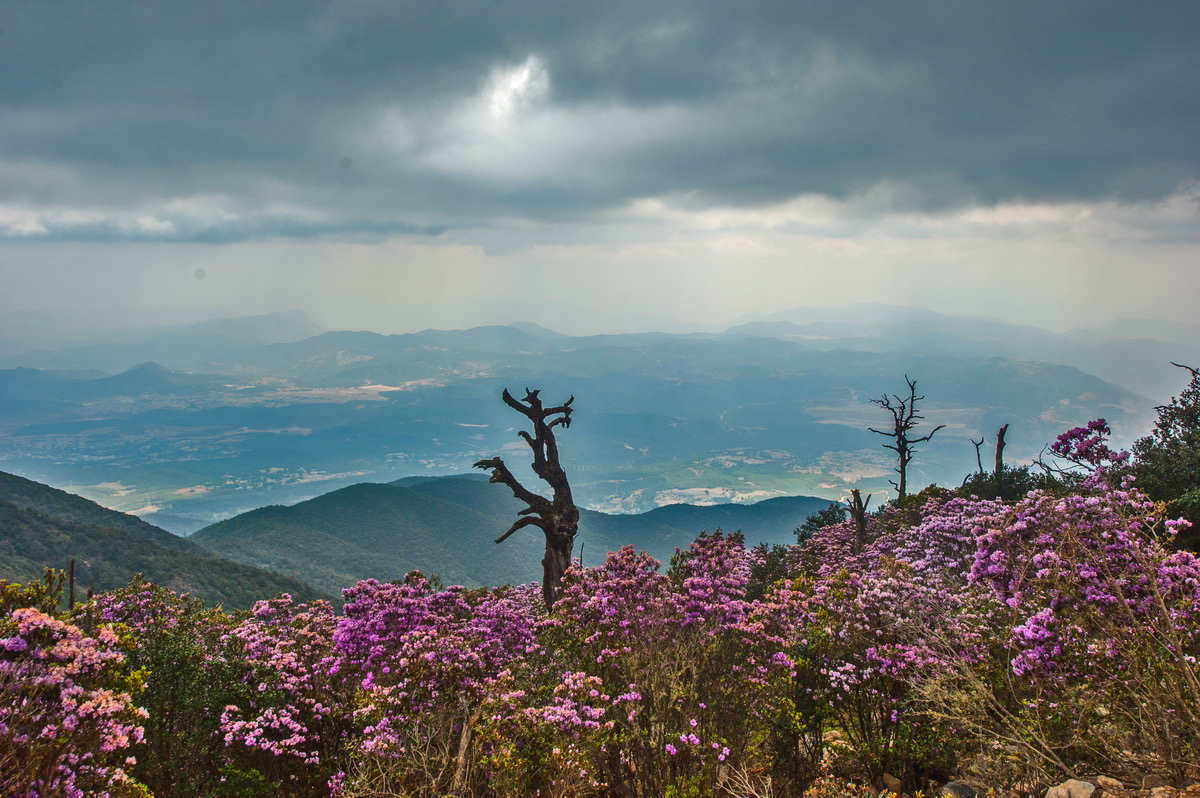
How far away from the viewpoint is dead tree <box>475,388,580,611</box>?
2058cm

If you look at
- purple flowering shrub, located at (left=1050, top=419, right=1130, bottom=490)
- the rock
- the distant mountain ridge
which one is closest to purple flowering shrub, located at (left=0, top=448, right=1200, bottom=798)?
the rock

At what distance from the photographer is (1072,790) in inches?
295

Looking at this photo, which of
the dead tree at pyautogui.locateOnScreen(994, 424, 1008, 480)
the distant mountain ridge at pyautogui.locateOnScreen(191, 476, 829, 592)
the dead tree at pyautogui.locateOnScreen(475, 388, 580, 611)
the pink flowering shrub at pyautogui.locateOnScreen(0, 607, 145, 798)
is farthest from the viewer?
the distant mountain ridge at pyautogui.locateOnScreen(191, 476, 829, 592)

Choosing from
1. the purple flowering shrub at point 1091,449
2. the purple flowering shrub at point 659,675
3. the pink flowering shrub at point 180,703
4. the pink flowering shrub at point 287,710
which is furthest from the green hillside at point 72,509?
the purple flowering shrub at point 1091,449

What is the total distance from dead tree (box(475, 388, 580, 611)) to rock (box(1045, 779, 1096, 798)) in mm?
13137

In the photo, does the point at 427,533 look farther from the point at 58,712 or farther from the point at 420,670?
the point at 58,712

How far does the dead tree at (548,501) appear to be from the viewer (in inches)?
810

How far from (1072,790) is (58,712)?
10.1m

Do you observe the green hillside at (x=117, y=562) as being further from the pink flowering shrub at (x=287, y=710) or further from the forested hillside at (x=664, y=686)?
the forested hillside at (x=664, y=686)

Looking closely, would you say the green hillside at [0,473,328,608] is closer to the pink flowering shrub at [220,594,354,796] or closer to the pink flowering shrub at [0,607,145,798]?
the pink flowering shrub at [220,594,354,796]

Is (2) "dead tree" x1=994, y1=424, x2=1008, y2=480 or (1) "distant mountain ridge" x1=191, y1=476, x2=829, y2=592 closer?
(2) "dead tree" x1=994, y1=424, x2=1008, y2=480

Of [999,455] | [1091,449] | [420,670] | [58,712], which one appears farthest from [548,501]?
[999,455]

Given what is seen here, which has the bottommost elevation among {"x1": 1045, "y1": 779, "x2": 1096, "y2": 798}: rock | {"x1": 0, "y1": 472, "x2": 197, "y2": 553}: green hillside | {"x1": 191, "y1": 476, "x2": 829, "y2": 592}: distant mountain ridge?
{"x1": 191, "y1": 476, "x2": 829, "y2": 592}: distant mountain ridge

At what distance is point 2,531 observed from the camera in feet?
259
